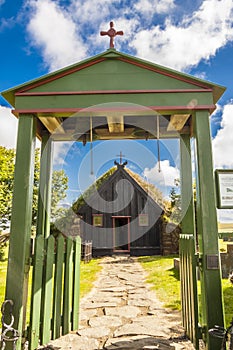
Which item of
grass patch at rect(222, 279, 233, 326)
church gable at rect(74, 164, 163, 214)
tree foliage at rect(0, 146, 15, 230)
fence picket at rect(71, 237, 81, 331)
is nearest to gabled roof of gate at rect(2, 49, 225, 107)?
fence picket at rect(71, 237, 81, 331)

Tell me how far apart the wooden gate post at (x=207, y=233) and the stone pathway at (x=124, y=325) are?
63 cm

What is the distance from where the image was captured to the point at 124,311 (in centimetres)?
468

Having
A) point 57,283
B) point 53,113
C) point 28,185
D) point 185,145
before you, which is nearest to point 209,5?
point 185,145

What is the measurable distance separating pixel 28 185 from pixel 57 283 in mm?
1291

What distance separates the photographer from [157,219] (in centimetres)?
1636

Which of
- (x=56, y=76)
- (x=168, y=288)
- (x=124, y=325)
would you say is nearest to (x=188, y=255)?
(x=124, y=325)

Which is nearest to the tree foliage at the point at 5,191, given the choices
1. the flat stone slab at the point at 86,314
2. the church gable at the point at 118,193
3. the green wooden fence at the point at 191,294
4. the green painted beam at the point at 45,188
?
the church gable at the point at 118,193

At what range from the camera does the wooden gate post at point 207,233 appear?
2.73m

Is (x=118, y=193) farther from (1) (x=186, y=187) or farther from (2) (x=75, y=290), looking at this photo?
(2) (x=75, y=290)

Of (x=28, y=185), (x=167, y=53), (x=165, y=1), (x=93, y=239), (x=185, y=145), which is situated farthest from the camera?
(x=93, y=239)

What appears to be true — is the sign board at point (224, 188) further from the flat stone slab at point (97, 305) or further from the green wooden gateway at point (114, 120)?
the flat stone slab at point (97, 305)

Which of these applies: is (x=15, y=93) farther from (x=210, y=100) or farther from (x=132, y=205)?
(x=132, y=205)

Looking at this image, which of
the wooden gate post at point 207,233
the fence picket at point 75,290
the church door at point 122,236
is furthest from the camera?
the church door at point 122,236

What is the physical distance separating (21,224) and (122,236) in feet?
45.5
